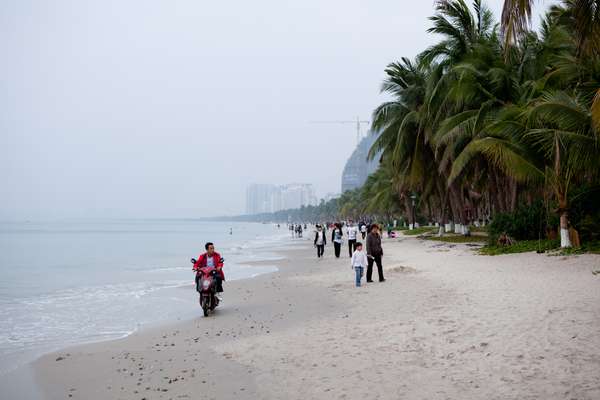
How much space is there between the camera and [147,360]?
647cm

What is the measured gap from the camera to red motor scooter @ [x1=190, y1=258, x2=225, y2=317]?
32.2ft

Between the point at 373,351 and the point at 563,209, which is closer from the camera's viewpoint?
the point at 373,351

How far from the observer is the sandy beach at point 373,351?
4754 millimetres

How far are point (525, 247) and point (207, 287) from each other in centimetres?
1179

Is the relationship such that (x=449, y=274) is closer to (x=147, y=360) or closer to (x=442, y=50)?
(x=147, y=360)

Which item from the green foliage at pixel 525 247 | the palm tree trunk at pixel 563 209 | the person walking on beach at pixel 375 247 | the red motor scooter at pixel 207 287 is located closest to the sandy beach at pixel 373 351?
the red motor scooter at pixel 207 287

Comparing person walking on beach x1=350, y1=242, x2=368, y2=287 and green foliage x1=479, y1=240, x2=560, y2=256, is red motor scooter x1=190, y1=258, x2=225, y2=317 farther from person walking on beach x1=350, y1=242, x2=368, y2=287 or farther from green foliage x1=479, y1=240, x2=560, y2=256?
green foliage x1=479, y1=240, x2=560, y2=256

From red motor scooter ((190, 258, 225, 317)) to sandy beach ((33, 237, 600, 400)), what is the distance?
15.9 inches

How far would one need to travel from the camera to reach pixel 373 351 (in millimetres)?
5984

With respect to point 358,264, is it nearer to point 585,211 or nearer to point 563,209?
point 563,209

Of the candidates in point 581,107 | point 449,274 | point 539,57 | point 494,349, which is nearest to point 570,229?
point 581,107

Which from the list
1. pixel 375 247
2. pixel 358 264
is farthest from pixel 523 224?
pixel 358 264

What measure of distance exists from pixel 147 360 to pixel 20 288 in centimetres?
1298

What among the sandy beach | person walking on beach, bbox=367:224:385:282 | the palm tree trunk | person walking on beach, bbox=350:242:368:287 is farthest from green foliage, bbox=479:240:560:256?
person walking on beach, bbox=350:242:368:287
